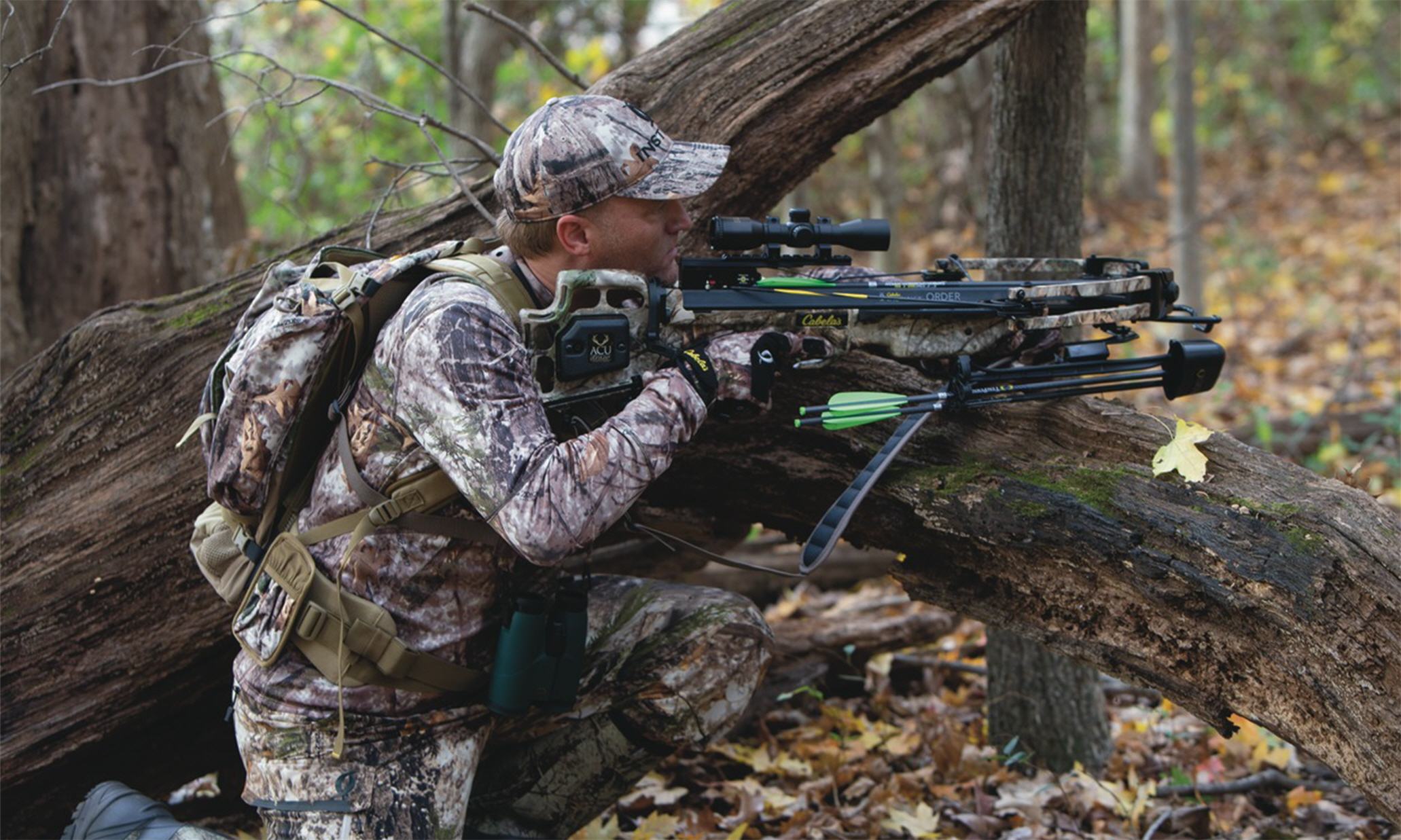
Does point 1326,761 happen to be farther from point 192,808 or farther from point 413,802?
point 192,808

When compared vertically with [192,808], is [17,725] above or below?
above

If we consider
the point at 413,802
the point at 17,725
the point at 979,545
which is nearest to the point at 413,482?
the point at 413,802

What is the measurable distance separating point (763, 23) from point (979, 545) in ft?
6.89

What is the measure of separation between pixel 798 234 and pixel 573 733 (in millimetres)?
1837

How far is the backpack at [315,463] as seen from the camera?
331 cm

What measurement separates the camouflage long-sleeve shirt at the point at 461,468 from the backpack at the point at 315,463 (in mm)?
56

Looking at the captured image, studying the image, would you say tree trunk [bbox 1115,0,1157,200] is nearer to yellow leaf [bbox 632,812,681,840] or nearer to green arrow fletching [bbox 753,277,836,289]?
green arrow fletching [bbox 753,277,836,289]

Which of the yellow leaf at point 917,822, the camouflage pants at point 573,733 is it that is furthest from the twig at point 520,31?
the yellow leaf at point 917,822

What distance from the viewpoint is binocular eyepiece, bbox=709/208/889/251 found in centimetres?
344

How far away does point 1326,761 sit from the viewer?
312cm

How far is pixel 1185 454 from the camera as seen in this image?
3371 mm

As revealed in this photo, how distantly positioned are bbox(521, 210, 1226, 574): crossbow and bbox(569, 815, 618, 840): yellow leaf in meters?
1.65

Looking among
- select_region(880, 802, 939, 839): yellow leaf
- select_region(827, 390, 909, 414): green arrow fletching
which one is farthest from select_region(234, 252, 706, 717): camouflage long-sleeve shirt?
select_region(880, 802, 939, 839): yellow leaf

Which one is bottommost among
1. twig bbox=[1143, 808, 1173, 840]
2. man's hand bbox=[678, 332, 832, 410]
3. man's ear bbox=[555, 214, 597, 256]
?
twig bbox=[1143, 808, 1173, 840]
